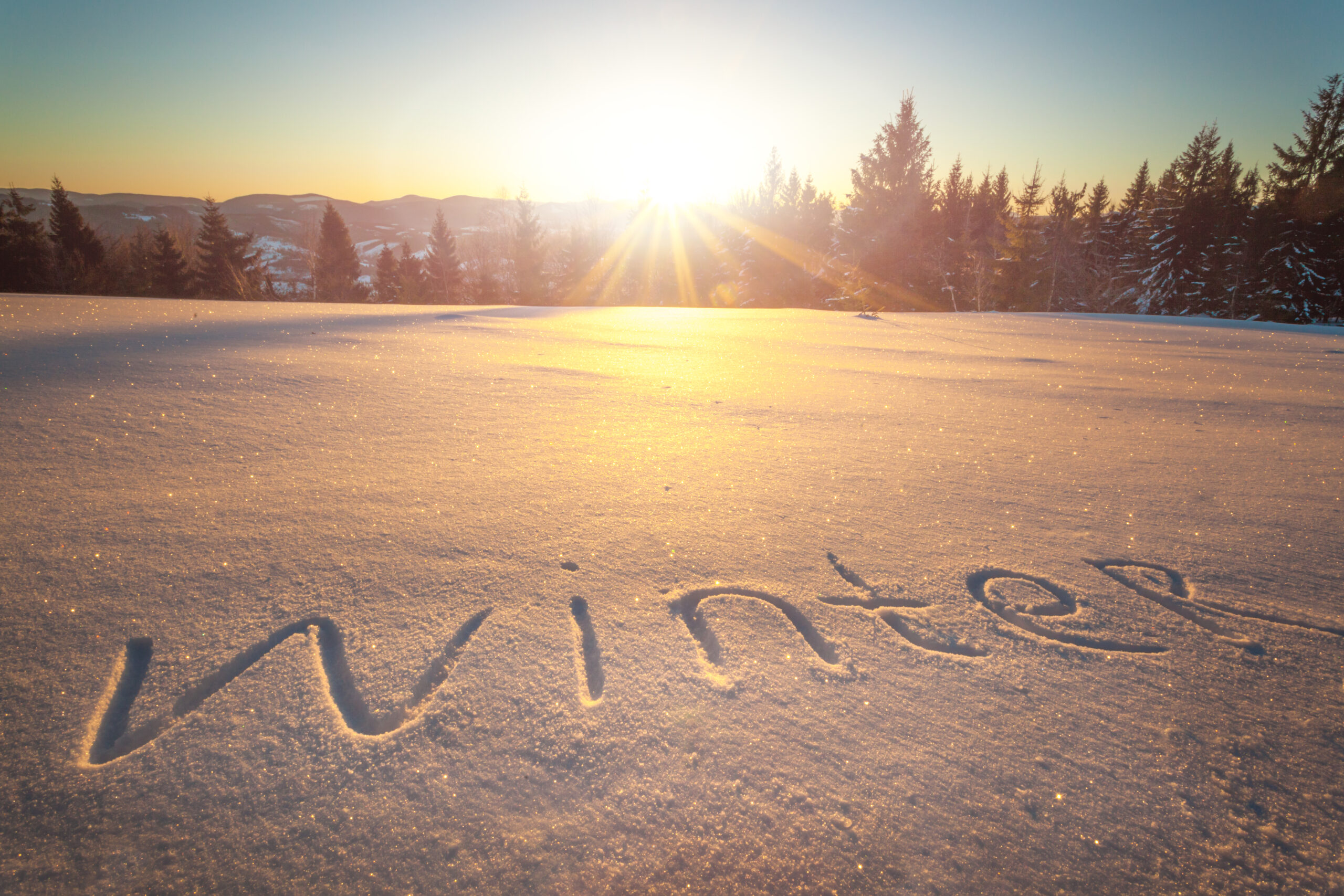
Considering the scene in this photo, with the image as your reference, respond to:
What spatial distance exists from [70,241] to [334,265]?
31.7 feet

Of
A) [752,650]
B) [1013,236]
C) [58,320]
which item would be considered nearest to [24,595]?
[752,650]

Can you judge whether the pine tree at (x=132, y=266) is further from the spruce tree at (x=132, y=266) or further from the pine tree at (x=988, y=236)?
the pine tree at (x=988, y=236)

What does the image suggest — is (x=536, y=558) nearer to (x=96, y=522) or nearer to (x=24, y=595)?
(x=24, y=595)

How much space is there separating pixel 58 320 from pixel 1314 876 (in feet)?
24.6

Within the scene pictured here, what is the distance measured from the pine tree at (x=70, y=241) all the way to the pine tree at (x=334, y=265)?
25.7 ft

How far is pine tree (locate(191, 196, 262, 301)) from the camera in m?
25.2

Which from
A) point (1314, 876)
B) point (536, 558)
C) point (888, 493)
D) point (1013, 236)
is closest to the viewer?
point (1314, 876)

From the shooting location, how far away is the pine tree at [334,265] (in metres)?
27.2

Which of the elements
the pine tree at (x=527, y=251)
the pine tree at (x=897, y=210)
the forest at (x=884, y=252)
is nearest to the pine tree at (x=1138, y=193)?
the forest at (x=884, y=252)

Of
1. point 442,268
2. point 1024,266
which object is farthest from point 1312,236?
point 442,268

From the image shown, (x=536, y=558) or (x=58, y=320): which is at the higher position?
(x=58, y=320)

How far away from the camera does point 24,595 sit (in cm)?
129

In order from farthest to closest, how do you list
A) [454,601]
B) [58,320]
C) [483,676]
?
[58,320] → [454,601] → [483,676]

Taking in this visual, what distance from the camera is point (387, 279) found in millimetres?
29172
